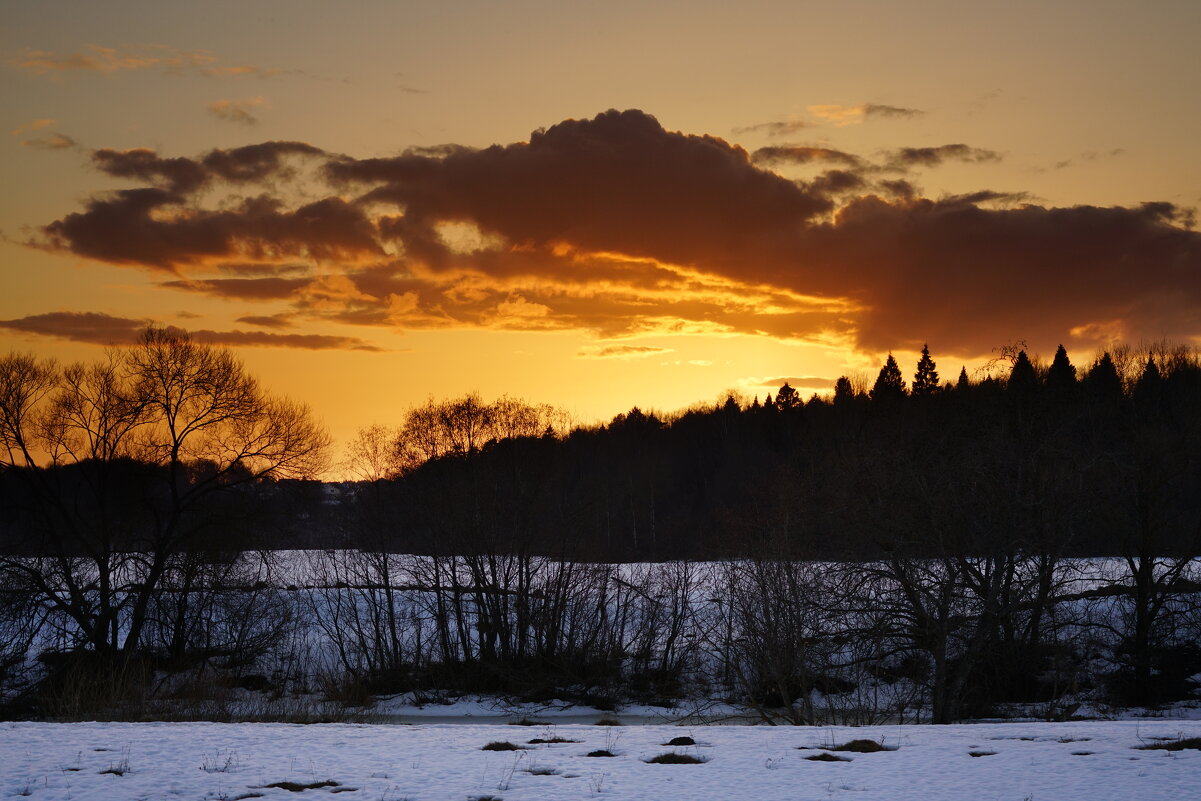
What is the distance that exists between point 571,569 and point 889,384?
2430 inches

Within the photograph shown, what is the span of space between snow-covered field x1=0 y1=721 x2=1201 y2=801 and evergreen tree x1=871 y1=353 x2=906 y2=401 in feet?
258

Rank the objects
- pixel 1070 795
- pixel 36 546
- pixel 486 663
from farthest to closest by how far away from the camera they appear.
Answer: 1. pixel 486 663
2. pixel 36 546
3. pixel 1070 795

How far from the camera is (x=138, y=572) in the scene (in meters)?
46.0

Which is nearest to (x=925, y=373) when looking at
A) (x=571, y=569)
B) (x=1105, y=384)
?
(x=1105, y=384)

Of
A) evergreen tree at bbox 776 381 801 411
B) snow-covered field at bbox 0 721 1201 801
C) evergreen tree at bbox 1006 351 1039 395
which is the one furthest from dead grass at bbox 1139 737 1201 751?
evergreen tree at bbox 776 381 801 411

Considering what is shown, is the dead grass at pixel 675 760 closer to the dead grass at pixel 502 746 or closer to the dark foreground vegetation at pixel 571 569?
the dead grass at pixel 502 746

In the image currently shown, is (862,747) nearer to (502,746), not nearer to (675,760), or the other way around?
(675,760)

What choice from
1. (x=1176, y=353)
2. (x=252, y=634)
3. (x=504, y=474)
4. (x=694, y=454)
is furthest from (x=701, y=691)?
(x=694, y=454)

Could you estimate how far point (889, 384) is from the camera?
102m

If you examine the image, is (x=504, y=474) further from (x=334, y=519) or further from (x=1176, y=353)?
(x=1176, y=353)

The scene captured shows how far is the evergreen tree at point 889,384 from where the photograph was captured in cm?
9719

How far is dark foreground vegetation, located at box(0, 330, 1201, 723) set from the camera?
101ft

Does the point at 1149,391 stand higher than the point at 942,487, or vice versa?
the point at 1149,391

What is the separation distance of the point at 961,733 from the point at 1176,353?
2379 inches
